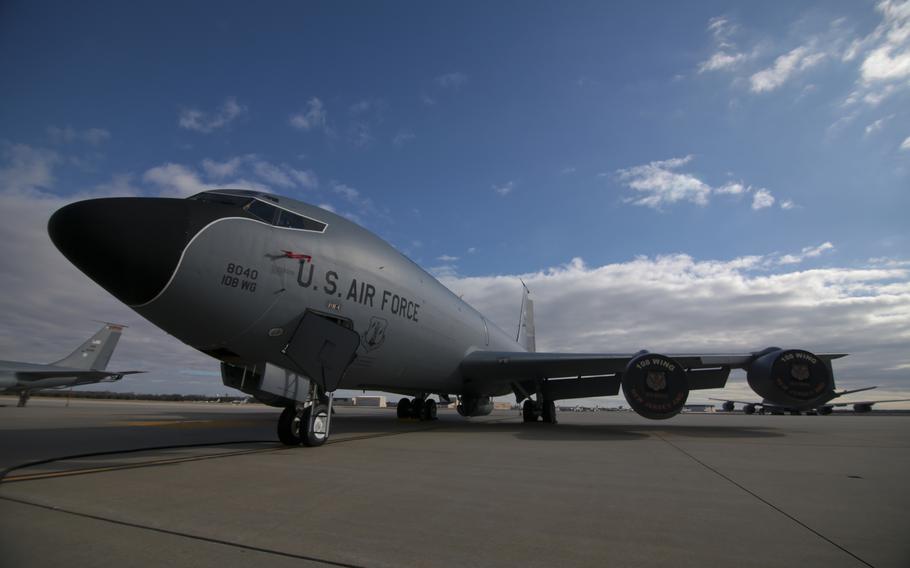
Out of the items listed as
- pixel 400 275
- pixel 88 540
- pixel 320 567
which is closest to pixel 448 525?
pixel 320 567

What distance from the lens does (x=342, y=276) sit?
7652 mm

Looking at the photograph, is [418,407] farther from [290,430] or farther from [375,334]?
[290,430]

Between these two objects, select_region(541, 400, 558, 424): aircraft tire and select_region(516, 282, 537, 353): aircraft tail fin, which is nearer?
select_region(541, 400, 558, 424): aircraft tire

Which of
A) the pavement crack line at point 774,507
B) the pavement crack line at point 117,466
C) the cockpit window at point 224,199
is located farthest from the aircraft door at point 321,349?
the pavement crack line at point 774,507

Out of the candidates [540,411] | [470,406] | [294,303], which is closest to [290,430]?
[294,303]

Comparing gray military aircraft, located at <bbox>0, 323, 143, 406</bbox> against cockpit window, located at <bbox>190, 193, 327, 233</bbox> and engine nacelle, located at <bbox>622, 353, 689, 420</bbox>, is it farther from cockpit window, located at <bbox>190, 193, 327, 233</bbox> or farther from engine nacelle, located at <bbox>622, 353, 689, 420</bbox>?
engine nacelle, located at <bbox>622, 353, 689, 420</bbox>

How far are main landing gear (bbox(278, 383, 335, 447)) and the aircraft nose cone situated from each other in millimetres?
2915

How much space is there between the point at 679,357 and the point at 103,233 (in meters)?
11.9

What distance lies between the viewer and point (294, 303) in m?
6.73

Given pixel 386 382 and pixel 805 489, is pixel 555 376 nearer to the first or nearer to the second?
pixel 386 382

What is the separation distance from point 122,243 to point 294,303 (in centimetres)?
232

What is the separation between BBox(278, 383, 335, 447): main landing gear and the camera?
7.14m

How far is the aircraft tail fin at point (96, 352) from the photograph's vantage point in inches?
1087

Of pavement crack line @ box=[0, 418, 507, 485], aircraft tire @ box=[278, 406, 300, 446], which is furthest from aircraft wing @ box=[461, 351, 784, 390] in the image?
aircraft tire @ box=[278, 406, 300, 446]
